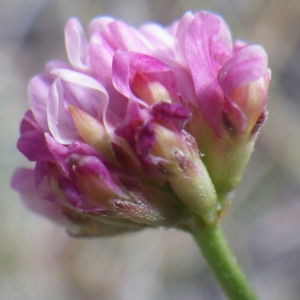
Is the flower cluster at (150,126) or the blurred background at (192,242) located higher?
the flower cluster at (150,126)

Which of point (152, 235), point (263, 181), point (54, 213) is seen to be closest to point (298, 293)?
point (263, 181)

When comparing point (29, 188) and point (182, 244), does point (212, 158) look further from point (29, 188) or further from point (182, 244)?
point (182, 244)

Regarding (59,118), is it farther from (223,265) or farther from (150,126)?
(223,265)

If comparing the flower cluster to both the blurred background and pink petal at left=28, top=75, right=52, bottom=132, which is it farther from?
the blurred background

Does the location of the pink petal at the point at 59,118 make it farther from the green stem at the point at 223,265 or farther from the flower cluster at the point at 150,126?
the green stem at the point at 223,265

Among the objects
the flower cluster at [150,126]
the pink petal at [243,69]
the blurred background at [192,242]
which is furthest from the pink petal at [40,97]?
the blurred background at [192,242]

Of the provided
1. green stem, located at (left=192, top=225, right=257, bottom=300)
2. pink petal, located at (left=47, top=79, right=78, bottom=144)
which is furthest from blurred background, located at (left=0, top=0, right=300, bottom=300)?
pink petal, located at (left=47, top=79, right=78, bottom=144)

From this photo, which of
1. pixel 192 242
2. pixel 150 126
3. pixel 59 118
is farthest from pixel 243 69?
pixel 192 242
